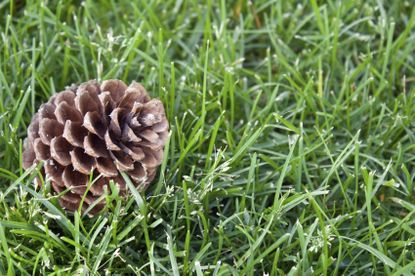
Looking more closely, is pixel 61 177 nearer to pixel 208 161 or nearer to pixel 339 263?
pixel 208 161

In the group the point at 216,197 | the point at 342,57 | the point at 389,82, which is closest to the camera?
the point at 216,197

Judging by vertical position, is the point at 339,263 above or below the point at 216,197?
below

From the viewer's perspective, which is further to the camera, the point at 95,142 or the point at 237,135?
the point at 237,135

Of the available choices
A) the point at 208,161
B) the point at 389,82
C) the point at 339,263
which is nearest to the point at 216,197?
the point at 208,161

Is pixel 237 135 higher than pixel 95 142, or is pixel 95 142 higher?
pixel 95 142
